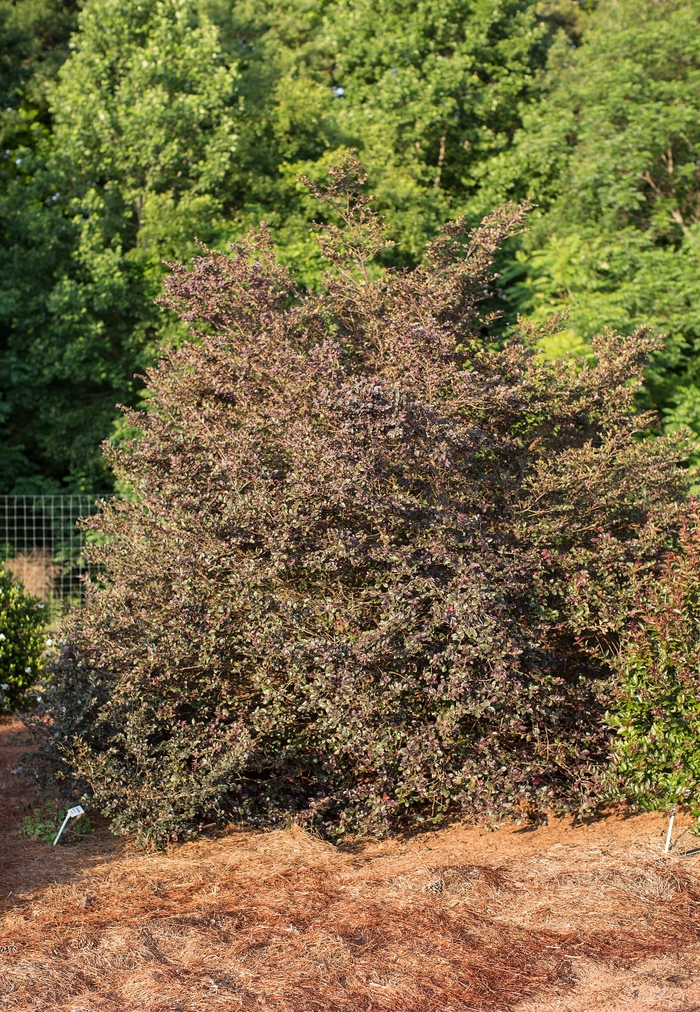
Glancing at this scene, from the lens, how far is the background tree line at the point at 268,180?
12672 mm

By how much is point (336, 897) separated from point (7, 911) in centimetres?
136

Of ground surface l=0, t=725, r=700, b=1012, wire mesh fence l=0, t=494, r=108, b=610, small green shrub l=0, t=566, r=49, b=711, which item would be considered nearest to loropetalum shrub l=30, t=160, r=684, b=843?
ground surface l=0, t=725, r=700, b=1012

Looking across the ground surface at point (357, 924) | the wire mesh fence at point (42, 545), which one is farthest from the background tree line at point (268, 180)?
the ground surface at point (357, 924)

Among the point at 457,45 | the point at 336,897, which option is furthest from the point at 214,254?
the point at 457,45

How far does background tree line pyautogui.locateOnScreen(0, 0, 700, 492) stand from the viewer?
12.7m

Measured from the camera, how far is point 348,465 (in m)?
4.63

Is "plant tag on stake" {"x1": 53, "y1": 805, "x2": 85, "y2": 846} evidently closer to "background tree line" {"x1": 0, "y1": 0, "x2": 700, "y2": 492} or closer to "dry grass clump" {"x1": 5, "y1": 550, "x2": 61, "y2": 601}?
"dry grass clump" {"x1": 5, "y1": 550, "x2": 61, "y2": 601}

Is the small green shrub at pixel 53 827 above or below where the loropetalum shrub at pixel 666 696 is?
below

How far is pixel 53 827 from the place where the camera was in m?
5.05

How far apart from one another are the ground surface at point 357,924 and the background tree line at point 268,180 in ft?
25.3

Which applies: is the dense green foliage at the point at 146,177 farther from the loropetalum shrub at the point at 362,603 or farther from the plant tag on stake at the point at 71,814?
the plant tag on stake at the point at 71,814

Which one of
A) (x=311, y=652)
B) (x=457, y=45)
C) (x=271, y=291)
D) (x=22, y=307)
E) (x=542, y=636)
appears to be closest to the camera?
(x=311, y=652)

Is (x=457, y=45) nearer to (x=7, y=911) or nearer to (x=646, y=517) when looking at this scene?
(x=646, y=517)

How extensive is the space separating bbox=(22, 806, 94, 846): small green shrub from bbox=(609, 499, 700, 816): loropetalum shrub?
271 centimetres
